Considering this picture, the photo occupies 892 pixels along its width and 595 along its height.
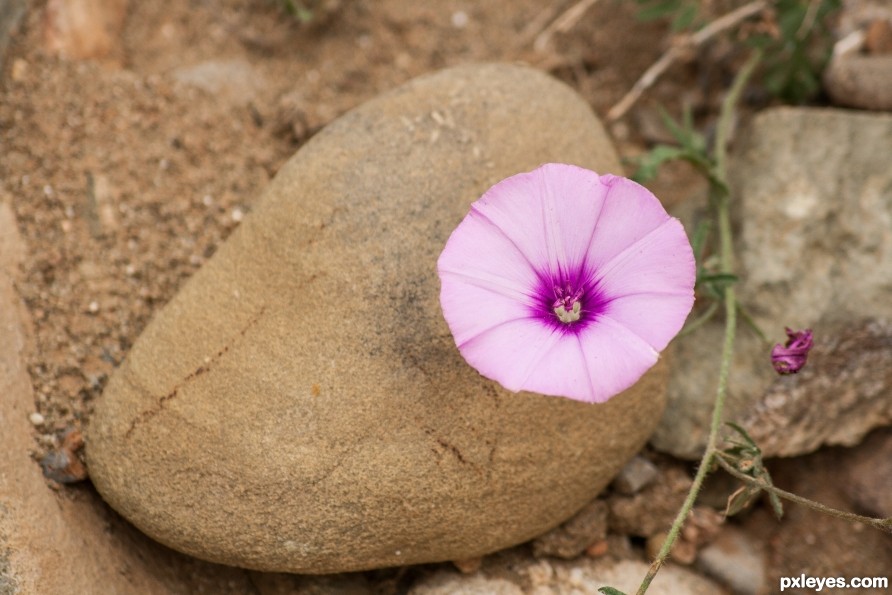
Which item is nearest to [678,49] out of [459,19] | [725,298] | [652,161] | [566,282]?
[459,19]

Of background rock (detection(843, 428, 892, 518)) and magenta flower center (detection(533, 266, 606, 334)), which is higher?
magenta flower center (detection(533, 266, 606, 334))

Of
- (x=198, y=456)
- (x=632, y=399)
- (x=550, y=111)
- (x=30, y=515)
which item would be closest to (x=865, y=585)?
(x=632, y=399)

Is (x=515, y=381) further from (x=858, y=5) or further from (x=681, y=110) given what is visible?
(x=858, y=5)

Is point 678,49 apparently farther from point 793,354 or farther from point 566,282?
point 566,282

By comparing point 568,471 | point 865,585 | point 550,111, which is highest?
point 550,111

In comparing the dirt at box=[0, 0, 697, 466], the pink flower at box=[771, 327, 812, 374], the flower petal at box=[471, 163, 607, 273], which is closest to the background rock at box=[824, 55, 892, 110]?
the dirt at box=[0, 0, 697, 466]

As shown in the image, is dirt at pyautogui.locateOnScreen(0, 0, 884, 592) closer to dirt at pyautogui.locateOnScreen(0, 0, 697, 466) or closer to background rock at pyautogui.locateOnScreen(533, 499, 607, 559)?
dirt at pyautogui.locateOnScreen(0, 0, 697, 466)

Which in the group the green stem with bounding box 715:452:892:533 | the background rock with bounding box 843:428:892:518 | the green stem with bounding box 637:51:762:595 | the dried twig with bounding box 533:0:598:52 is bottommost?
the background rock with bounding box 843:428:892:518

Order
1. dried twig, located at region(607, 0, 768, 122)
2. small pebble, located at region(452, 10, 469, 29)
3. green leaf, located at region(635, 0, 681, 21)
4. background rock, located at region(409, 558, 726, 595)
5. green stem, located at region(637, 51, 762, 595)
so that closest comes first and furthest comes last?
green stem, located at region(637, 51, 762, 595) < background rock, located at region(409, 558, 726, 595) < green leaf, located at region(635, 0, 681, 21) < dried twig, located at region(607, 0, 768, 122) < small pebble, located at region(452, 10, 469, 29)
